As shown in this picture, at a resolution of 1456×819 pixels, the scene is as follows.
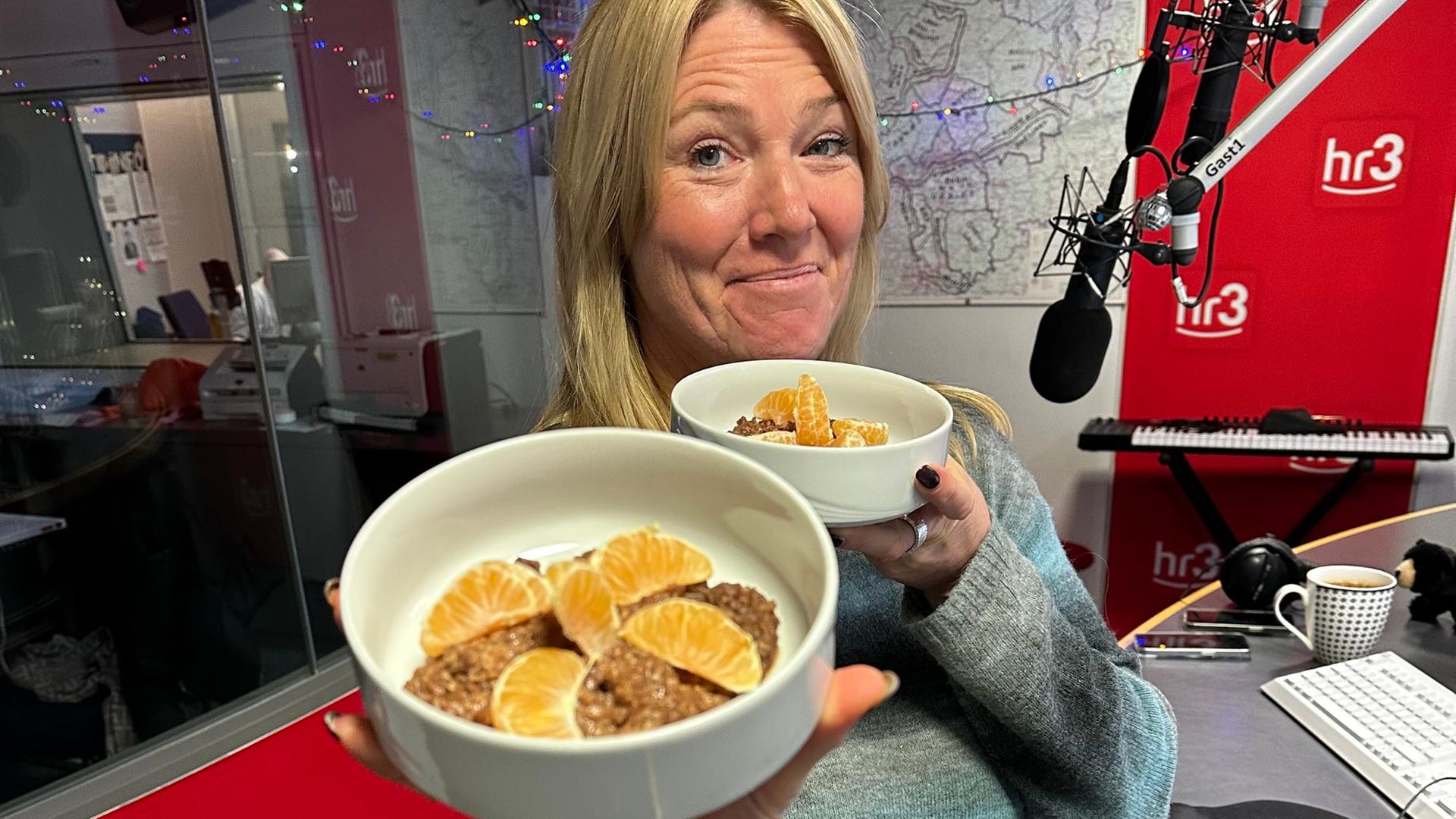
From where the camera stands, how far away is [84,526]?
7.82 feet

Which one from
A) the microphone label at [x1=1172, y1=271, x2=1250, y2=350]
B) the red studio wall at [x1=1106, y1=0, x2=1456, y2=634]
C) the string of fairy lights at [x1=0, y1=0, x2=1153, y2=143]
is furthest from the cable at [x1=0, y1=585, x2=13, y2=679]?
the microphone label at [x1=1172, y1=271, x2=1250, y2=350]

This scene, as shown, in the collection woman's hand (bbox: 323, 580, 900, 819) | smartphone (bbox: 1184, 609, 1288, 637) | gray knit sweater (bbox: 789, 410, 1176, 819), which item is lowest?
smartphone (bbox: 1184, 609, 1288, 637)

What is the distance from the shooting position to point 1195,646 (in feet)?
5.06

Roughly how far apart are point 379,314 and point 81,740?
1768 millimetres

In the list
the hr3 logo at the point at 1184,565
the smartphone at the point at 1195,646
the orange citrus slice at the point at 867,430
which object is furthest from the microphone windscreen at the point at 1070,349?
the hr3 logo at the point at 1184,565

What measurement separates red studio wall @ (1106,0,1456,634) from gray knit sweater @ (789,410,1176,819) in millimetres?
2463

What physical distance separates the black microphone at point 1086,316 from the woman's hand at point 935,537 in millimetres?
1032

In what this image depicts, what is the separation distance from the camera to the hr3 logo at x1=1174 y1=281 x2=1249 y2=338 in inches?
118

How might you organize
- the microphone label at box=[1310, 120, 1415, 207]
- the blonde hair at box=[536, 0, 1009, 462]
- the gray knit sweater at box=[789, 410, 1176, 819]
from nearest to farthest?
the gray knit sweater at box=[789, 410, 1176, 819] < the blonde hair at box=[536, 0, 1009, 462] < the microphone label at box=[1310, 120, 1415, 207]

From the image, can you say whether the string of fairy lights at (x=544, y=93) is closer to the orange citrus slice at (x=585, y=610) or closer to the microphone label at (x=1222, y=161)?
the microphone label at (x=1222, y=161)

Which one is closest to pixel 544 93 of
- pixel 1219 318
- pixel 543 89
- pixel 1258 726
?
pixel 543 89

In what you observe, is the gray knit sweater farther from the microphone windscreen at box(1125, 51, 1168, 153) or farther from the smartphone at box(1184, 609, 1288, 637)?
the microphone windscreen at box(1125, 51, 1168, 153)

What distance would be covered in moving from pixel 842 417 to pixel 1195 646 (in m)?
1.10

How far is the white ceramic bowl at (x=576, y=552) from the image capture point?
373mm
